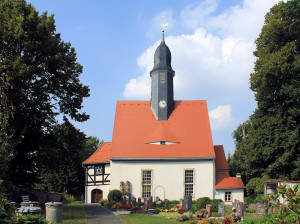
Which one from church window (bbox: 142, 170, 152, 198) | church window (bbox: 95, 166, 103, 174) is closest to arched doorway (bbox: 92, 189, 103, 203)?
church window (bbox: 95, 166, 103, 174)

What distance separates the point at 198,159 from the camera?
83.8 ft

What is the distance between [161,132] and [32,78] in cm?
1185

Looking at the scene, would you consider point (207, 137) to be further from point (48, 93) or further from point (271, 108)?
point (48, 93)

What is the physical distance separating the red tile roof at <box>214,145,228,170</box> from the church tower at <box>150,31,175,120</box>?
5518 millimetres

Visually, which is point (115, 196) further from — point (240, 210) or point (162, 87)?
point (240, 210)

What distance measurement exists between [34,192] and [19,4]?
1122 centimetres

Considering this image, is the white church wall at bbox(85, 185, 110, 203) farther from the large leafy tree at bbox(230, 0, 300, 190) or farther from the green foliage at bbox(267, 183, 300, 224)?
the green foliage at bbox(267, 183, 300, 224)

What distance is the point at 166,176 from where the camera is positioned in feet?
83.6

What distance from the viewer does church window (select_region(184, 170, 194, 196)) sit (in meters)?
25.3

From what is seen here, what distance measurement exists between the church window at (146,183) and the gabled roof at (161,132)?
52.7 inches

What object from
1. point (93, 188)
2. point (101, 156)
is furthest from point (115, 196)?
point (101, 156)

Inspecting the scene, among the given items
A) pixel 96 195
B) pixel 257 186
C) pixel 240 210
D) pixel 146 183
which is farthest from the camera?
pixel 96 195

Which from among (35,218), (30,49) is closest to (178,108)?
(30,49)

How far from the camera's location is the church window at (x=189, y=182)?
2528 centimetres
